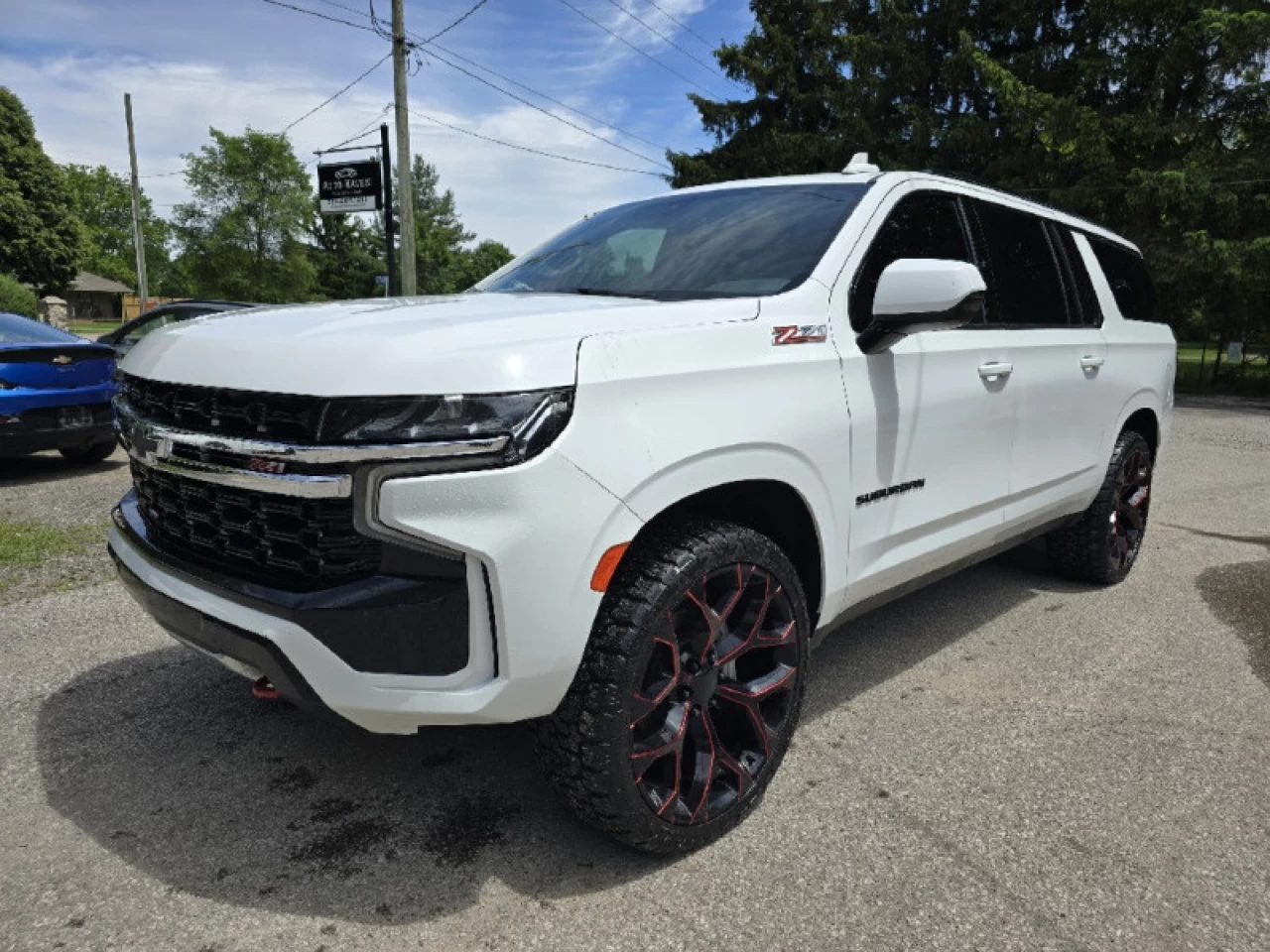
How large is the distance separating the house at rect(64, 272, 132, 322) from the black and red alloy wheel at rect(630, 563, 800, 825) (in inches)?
3546

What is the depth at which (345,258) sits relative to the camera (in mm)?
65938

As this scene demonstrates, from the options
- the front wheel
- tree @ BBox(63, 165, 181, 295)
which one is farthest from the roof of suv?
tree @ BBox(63, 165, 181, 295)

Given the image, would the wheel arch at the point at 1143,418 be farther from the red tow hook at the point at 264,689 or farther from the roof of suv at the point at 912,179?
the red tow hook at the point at 264,689

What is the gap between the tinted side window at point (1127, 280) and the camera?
176 inches

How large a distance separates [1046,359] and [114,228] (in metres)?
100

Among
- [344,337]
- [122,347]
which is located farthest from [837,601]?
[122,347]

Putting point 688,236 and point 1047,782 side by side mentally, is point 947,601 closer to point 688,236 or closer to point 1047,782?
point 1047,782

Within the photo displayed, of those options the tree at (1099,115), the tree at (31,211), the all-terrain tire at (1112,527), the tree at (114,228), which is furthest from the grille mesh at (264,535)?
the tree at (114,228)

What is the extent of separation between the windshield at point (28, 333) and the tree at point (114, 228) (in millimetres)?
82887

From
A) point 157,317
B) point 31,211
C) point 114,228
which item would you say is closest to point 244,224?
point 31,211

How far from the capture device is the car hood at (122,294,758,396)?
6.03ft

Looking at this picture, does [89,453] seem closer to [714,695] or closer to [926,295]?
[714,695]

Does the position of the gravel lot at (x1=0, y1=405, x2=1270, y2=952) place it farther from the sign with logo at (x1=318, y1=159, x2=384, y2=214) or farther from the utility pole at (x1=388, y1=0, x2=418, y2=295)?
the sign with logo at (x1=318, y1=159, x2=384, y2=214)

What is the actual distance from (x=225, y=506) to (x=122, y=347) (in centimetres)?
912
